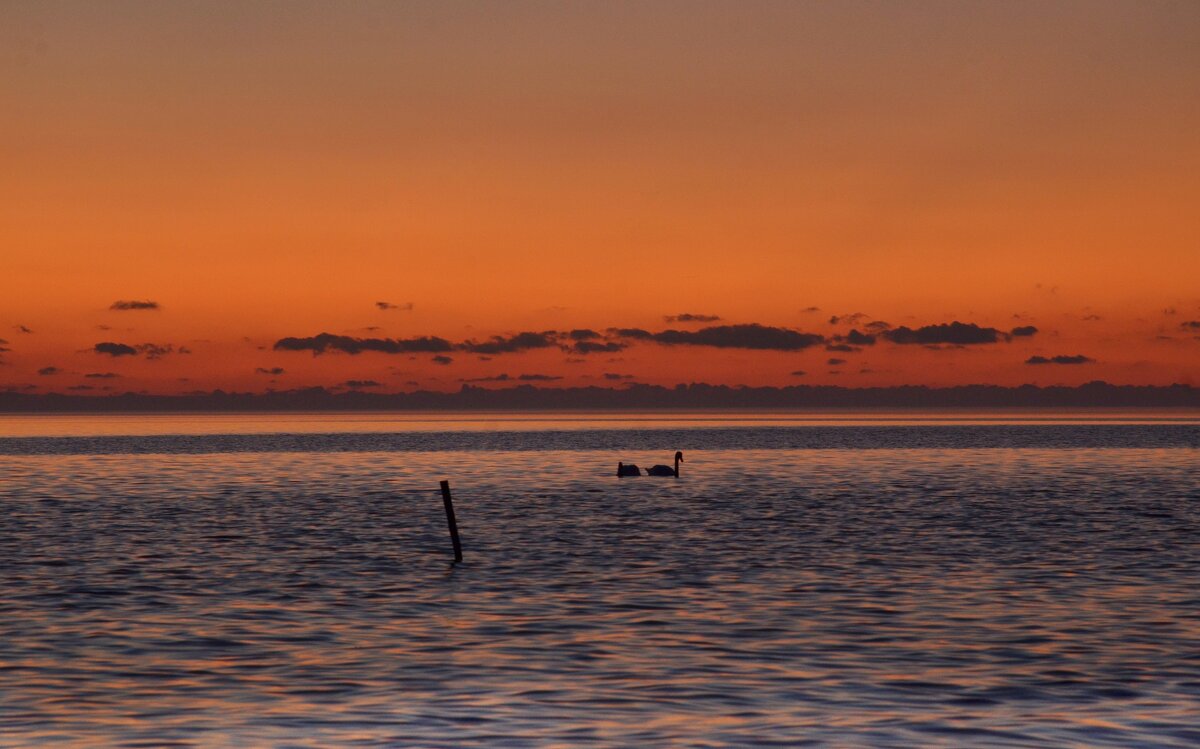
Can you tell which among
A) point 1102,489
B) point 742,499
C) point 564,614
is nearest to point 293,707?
point 564,614

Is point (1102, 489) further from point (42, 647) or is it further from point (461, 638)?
point (42, 647)

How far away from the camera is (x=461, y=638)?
25672 millimetres

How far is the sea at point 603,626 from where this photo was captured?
721 inches

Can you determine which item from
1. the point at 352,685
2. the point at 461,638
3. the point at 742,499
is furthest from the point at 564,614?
the point at 742,499

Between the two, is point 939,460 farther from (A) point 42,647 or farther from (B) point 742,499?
(A) point 42,647

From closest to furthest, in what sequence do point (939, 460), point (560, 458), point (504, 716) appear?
1. point (504, 716)
2. point (939, 460)
3. point (560, 458)

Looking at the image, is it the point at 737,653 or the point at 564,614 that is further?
the point at 564,614

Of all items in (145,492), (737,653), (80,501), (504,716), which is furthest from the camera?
(145,492)

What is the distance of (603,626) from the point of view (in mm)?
26938

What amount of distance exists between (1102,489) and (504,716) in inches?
2535

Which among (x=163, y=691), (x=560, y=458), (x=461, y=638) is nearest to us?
(x=163, y=691)

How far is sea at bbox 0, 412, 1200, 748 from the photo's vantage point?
18312 millimetres

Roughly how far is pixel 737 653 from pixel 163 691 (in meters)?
9.13

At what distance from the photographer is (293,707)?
19.3m
